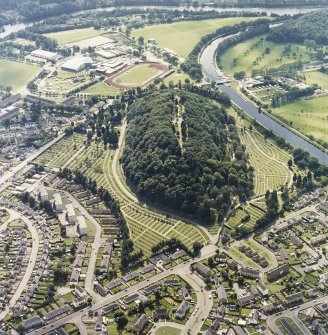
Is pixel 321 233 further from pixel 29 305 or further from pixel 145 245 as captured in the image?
pixel 29 305

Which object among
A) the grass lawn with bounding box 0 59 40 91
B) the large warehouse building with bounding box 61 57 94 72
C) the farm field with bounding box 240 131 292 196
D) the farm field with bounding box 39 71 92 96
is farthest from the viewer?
the large warehouse building with bounding box 61 57 94 72

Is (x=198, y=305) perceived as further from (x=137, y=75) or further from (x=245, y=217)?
(x=137, y=75)

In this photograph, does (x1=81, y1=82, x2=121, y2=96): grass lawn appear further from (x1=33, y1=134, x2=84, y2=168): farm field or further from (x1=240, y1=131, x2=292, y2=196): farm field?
(x1=240, y1=131, x2=292, y2=196): farm field

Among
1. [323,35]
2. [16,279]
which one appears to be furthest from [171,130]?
[323,35]

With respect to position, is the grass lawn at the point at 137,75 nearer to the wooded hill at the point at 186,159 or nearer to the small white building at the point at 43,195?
the wooded hill at the point at 186,159

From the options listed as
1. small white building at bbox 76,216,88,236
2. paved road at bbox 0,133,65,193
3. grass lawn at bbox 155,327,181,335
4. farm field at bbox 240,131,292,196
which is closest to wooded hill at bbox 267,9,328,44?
farm field at bbox 240,131,292,196

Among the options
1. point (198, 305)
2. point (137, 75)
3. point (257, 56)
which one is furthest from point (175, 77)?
point (198, 305)
